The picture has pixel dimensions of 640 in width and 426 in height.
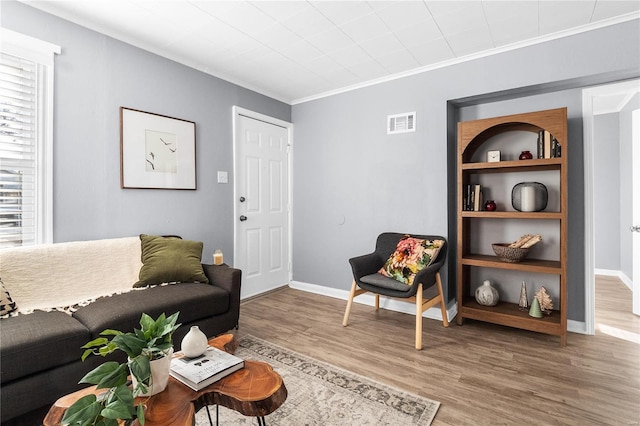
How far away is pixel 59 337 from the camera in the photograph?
1680 millimetres

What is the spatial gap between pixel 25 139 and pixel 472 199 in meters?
3.60

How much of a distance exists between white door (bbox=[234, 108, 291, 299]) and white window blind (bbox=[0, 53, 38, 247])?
1751mm

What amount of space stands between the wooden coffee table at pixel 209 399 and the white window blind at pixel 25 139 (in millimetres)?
1618

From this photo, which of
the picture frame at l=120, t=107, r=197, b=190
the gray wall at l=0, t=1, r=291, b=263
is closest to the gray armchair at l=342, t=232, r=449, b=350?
the gray wall at l=0, t=1, r=291, b=263

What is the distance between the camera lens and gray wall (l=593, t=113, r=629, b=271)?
4.69 metres

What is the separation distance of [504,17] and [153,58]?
2.93 m

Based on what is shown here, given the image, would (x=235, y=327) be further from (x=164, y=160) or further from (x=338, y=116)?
(x=338, y=116)

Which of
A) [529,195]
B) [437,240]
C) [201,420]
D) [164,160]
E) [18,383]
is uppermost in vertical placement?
[164,160]

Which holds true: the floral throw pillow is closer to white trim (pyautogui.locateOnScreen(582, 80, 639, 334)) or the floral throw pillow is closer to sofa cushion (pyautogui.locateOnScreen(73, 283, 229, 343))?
white trim (pyautogui.locateOnScreen(582, 80, 639, 334))

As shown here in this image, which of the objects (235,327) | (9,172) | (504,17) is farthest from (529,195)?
(9,172)

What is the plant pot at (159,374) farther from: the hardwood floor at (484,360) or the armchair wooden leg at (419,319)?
the armchair wooden leg at (419,319)

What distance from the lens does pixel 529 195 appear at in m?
2.76

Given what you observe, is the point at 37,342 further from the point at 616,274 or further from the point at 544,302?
the point at 616,274

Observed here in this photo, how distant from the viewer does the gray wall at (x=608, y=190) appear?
15.4 ft
